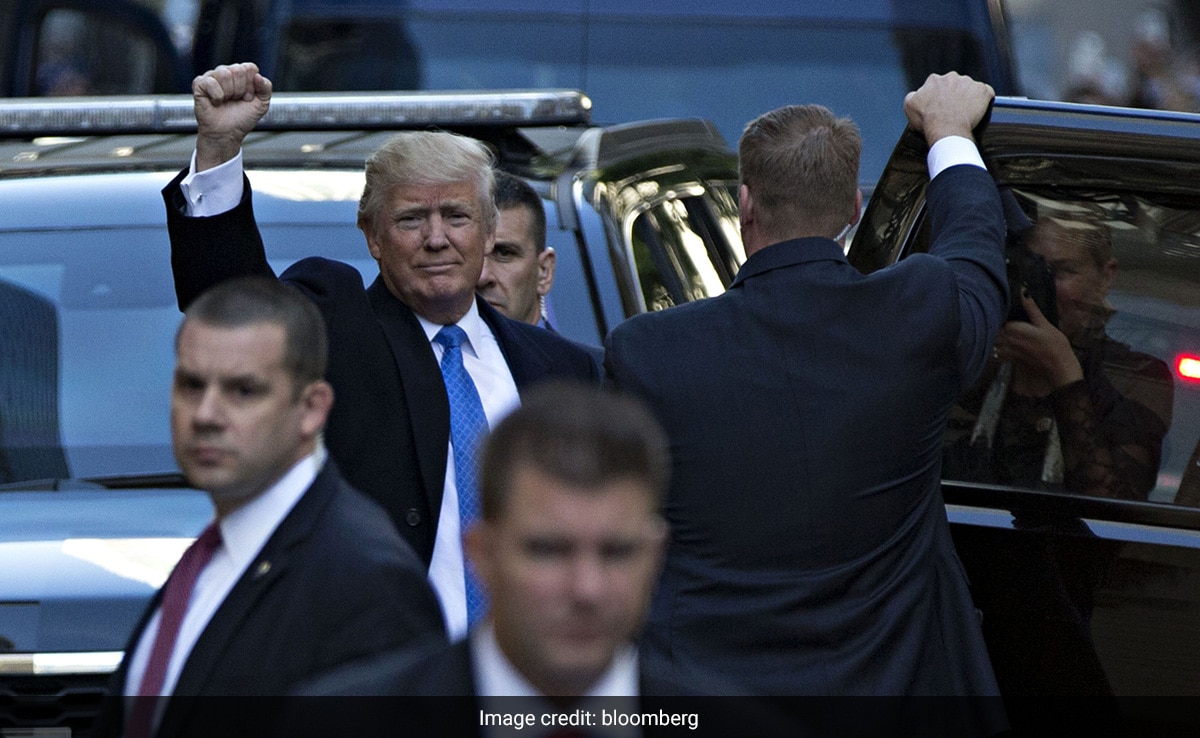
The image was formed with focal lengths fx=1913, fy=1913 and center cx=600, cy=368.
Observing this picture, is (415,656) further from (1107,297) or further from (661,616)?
(1107,297)

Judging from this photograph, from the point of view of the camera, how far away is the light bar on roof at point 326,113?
5457mm

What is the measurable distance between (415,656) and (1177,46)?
14897mm

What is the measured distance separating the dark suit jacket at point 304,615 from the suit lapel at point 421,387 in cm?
99

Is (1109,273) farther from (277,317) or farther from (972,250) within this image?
(277,317)

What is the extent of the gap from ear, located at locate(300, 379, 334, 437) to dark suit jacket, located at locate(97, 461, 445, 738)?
0.45ft

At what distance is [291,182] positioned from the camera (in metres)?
5.16

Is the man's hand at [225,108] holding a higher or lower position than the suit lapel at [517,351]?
higher

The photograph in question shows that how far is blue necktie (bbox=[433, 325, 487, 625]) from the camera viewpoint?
3.65 meters

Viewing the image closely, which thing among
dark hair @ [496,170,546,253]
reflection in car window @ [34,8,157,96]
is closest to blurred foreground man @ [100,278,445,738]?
dark hair @ [496,170,546,253]

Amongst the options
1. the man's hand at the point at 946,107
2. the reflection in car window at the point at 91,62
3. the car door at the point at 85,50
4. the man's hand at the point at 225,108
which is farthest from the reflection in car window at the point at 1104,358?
the reflection in car window at the point at 91,62

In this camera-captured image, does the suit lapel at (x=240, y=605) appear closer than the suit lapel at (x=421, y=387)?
Yes

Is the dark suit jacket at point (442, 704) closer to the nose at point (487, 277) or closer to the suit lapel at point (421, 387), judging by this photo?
the suit lapel at point (421, 387)

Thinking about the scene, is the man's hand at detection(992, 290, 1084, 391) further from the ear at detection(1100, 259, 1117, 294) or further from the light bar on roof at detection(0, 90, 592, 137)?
the light bar on roof at detection(0, 90, 592, 137)

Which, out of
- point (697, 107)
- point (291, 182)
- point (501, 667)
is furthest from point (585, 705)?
point (697, 107)
